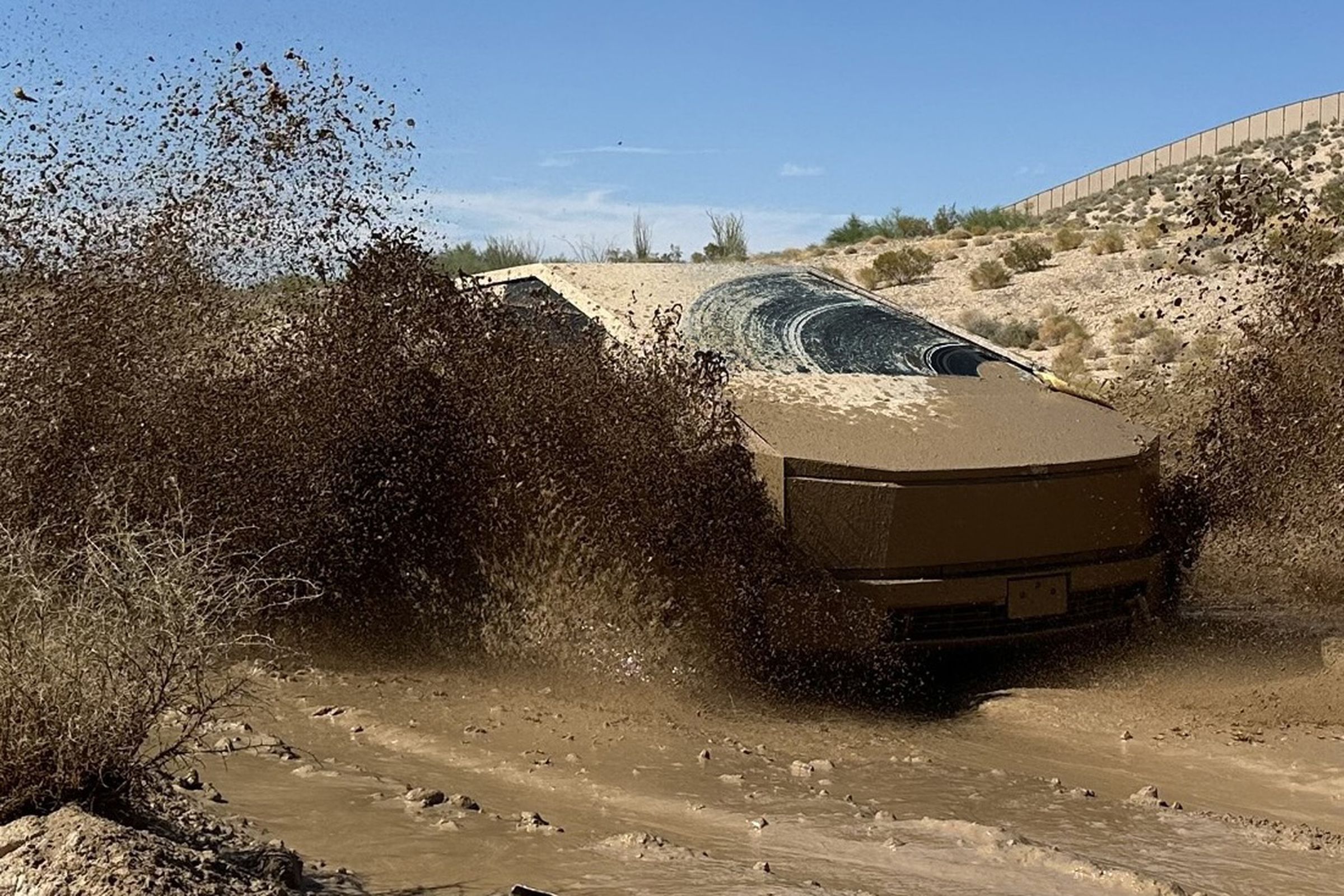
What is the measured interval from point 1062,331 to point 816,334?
17346 millimetres

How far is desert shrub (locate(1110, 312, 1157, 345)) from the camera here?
2172 centimetres

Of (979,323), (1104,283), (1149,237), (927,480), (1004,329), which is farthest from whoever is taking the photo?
(1149,237)

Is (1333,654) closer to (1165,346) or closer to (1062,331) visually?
(1165,346)

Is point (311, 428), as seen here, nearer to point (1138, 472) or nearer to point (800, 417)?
point (800, 417)

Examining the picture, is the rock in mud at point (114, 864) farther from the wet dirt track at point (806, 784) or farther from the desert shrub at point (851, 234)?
the desert shrub at point (851, 234)

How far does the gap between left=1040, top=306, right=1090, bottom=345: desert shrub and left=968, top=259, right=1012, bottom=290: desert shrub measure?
4.69m

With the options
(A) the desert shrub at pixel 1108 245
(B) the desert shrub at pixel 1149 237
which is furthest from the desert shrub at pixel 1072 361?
(A) the desert shrub at pixel 1108 245

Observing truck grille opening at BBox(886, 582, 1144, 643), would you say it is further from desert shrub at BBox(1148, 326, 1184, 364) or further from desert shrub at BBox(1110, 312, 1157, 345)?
desert shrub at BBox(1110, 312, 1157, 345)

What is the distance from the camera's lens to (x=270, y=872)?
321 centimetres

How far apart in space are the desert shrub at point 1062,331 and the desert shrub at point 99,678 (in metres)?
19.9

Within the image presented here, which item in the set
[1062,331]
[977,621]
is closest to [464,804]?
[977,621]

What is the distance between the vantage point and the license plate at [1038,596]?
219 inches

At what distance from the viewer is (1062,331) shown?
2308cm

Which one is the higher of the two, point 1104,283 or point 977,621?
point 1104,283
